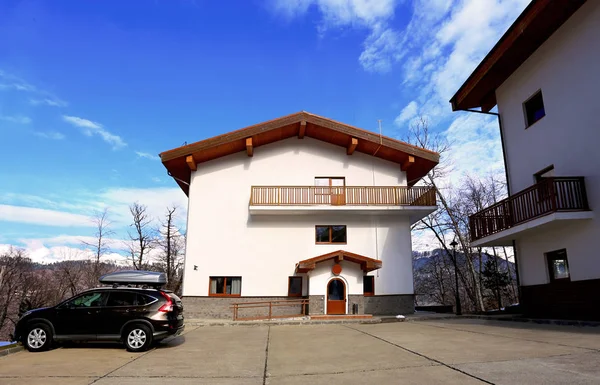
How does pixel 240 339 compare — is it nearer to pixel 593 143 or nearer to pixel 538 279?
pixel 538 279

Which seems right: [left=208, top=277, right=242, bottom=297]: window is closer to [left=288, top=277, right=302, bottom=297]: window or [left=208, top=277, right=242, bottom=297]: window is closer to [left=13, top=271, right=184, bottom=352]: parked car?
[left=288, top=277, right=302, bottom=297]: window

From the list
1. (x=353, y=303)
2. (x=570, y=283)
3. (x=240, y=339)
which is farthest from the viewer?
(x=353, y=303)

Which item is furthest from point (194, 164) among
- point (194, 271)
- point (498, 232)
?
point (498, 232)

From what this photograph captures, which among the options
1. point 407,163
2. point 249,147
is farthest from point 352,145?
point 249,147

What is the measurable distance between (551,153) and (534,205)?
218cm

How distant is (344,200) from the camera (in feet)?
65.4

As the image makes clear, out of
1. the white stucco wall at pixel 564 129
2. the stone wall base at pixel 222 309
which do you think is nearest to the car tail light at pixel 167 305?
the stone wall base at pixel 222 309

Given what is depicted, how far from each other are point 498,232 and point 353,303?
7342 millimetres

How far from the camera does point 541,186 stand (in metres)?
12.7

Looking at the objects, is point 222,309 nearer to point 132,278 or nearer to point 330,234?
point 330,234

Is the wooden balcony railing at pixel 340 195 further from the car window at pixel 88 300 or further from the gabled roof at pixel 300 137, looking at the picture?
the car window at pixel 88 300

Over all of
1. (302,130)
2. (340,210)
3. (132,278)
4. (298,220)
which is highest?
(302,130)

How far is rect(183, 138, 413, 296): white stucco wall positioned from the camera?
19.5m

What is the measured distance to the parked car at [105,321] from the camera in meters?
8.94
